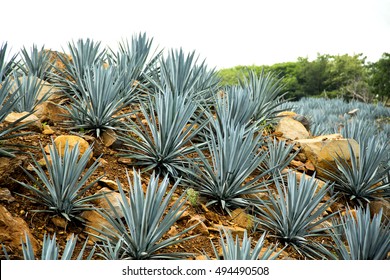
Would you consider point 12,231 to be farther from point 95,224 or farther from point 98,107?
point 98,107

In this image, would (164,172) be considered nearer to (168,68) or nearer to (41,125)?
(41,125)

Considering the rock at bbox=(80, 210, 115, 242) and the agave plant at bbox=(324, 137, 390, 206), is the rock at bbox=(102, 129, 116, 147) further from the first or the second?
the agave plant at bbox=(324, 137, 390, 206)

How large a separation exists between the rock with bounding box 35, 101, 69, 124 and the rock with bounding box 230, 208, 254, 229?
196 cm

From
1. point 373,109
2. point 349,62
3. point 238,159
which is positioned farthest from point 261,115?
point 349,62

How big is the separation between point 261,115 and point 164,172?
1.86 metres

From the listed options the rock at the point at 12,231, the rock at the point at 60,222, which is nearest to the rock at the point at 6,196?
the rock at the point at 12,231

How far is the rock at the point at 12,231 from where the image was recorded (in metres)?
3.29

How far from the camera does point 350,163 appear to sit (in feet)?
18.4

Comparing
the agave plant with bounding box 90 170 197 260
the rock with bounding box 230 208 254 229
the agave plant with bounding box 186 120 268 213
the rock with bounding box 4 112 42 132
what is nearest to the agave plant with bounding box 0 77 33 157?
the rock with bounding box 4 112 42 132

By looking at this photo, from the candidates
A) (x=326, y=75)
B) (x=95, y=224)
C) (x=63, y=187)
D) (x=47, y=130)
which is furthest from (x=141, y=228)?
(x=326, y=75)

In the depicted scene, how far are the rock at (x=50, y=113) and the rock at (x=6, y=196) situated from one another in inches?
51.4

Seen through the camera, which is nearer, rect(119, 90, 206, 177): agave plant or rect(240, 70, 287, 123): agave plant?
rect(119, 90, 206, 177): agave plant

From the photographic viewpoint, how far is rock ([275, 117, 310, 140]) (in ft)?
19.8

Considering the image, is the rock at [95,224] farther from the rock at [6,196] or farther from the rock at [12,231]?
the rock at [6,196]
